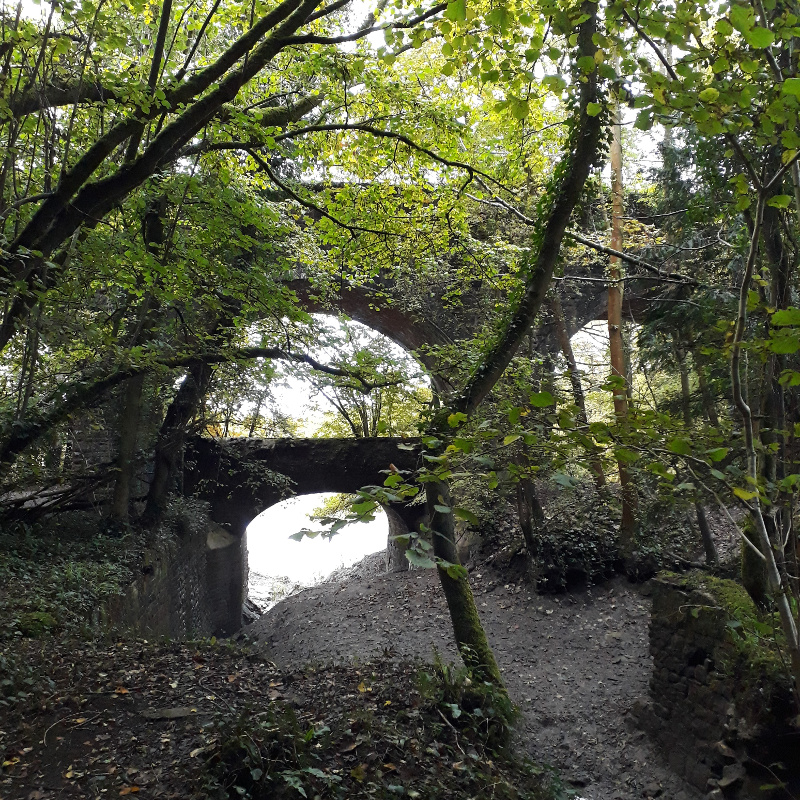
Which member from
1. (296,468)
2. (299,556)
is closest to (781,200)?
(296,468)

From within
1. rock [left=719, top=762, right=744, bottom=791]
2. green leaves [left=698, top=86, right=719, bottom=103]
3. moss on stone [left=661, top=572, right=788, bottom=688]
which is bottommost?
rock [left=719, top=762, right=744, bottom=791]

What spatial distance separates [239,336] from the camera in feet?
25.3

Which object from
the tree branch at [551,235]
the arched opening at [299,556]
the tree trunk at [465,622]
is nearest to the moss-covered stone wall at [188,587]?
the tree trunk at [465,622]

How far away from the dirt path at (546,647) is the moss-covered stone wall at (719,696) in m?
0.36

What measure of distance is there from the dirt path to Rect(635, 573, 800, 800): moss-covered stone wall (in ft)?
1.17

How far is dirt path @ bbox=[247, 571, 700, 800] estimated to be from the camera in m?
5.43

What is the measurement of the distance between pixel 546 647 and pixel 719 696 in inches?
124

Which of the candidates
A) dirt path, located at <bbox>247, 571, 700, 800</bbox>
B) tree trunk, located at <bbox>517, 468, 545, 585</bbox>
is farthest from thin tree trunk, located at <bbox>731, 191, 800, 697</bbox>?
tree trunk, located at <bbox>517, 468, 545, 585</bbox>

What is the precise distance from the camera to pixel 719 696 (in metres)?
5.00

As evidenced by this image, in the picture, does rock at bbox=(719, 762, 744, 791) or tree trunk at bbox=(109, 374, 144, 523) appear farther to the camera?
tree trunk at bbox=(109, 374, 144, 523)

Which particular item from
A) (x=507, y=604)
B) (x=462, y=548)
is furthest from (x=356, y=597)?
(x=507, y=604)

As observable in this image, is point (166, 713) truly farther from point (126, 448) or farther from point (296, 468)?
point (296, 468)

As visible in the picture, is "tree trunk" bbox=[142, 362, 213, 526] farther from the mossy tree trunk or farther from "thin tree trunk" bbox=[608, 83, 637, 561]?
"thin tree trunk" bbox=[608, 83, 637, 561]

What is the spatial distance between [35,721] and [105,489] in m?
5.35
